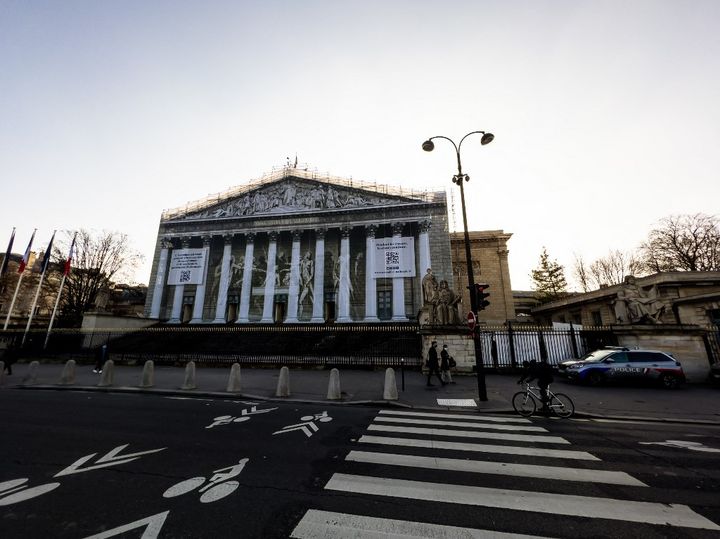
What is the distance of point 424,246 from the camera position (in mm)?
34375

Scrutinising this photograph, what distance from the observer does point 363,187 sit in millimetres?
38469

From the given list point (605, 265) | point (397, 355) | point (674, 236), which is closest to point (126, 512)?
point (397, 355)

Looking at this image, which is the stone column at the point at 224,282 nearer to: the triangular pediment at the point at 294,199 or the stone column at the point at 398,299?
the triangular pediment at the point at 294,199

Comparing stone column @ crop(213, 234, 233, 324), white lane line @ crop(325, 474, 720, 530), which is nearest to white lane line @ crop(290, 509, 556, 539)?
white lane line @ crop(325, 474, 720, 530)

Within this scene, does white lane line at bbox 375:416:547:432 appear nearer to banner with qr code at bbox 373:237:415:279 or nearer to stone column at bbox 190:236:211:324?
banner with qr code at bbox 373:237:415:279

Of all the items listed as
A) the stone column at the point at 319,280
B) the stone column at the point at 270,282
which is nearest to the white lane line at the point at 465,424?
the stone column at the point at 319,280

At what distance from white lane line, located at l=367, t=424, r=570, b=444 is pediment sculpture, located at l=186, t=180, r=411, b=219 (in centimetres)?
3221

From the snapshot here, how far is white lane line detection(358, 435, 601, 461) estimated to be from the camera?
5.27 meters

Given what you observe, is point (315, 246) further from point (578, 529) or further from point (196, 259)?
point (578, 529)

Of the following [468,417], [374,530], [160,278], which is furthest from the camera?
[160,278]

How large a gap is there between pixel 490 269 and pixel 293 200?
91.3 feet

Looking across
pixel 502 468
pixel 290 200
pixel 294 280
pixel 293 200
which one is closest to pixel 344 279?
pixel 294 280

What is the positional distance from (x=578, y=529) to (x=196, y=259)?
129 feet

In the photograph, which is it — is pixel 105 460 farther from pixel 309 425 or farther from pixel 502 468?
pixel 502 468
